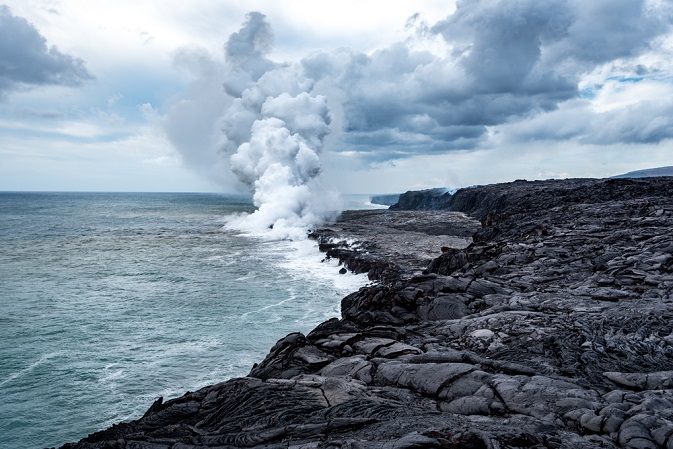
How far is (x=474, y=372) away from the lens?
12305 mm

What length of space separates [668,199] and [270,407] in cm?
4876

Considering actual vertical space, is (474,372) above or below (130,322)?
above

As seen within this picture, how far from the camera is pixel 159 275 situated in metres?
49.6

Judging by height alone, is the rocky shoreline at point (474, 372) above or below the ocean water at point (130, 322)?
above

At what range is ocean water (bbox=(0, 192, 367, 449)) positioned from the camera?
2109 cm

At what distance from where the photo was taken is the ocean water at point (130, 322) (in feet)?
69.2

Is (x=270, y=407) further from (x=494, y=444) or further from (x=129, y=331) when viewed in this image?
(x=129, y=331)

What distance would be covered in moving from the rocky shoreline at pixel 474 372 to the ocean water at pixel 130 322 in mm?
9271

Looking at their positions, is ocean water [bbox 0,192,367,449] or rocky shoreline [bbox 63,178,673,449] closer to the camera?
rocky shoreline [bbox 63,178,673,449]

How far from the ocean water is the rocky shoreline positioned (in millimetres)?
9271

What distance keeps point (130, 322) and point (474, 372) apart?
93.3 ft

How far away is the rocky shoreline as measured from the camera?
9.61m

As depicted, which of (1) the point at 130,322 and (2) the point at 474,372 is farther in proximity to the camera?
(1) the point at 130,322

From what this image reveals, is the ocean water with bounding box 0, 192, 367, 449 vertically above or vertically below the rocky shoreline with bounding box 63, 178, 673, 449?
below
